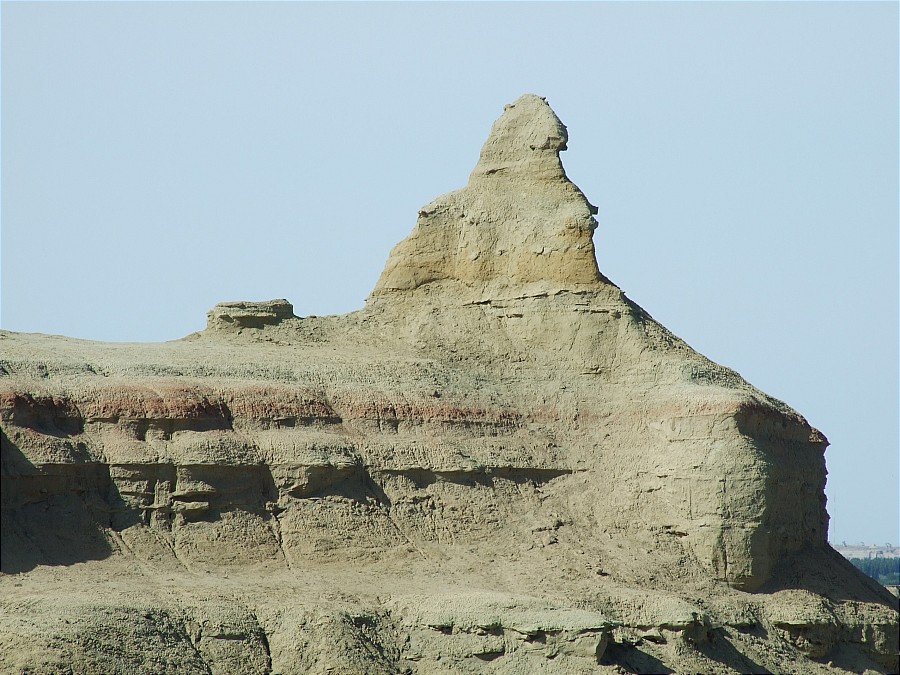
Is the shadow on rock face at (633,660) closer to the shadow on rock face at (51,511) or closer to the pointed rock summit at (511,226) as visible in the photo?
the shadow on rock face at (51,511)

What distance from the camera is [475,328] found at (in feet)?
138

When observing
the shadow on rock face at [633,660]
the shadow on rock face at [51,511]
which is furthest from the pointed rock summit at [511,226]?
the shadow on rock face at [51,511]

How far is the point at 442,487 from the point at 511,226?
26.0 ft

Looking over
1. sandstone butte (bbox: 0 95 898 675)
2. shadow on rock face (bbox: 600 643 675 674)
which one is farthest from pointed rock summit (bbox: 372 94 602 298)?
shadow on rock face (bbox: 600 643 675 674)

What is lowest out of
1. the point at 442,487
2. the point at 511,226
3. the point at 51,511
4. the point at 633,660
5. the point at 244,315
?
the point at 633,660

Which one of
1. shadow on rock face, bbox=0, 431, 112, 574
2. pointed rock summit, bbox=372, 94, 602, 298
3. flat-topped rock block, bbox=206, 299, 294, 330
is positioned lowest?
shadow on rock face, bbox=0, 431, 112, 574

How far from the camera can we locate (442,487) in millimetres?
37812

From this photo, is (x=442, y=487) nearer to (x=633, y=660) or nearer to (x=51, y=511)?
(x=633, y=660)

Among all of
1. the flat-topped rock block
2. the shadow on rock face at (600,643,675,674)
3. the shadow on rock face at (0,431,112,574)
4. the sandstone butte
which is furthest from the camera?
the flat-topped rock block

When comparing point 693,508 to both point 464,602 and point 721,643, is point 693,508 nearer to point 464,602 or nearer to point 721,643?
point 721,643

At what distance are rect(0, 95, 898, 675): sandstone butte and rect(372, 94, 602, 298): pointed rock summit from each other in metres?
0.07

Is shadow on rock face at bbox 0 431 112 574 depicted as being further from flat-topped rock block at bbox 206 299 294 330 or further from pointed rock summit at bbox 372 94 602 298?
pointed rock summit at bbox 372 94 602 298

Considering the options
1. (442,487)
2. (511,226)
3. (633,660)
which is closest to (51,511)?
(442,487)

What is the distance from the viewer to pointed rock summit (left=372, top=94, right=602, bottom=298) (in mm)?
42188
